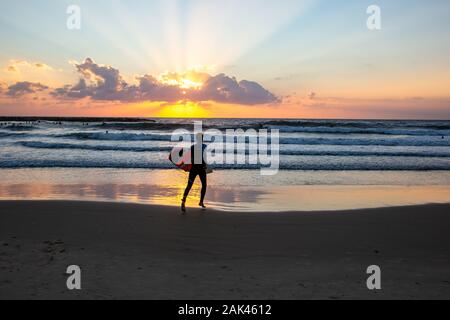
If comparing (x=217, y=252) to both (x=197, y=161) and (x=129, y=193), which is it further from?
(x=129, y=193)

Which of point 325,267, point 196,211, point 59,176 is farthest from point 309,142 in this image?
point 325,267

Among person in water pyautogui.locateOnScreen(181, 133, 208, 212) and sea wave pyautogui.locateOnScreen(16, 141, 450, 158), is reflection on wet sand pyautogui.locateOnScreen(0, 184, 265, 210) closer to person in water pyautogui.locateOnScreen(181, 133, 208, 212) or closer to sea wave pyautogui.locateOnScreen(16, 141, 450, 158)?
person in water pyautogui.locateOnScreen(181, 133, 208, 212)

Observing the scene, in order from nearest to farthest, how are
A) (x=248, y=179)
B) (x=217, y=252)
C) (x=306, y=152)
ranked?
(x=217, y=252)
(x=248, y=179)
(x=306, y=152)

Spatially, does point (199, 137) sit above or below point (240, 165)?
above

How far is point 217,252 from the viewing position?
6453 mm

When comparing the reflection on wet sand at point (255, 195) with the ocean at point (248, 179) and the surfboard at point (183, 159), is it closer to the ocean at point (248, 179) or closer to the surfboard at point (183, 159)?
the ocean at point (248, 179)

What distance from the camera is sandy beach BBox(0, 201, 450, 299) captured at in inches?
191

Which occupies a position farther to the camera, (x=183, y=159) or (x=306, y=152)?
(x=306, y=152)

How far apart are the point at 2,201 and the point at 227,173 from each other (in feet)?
29.4

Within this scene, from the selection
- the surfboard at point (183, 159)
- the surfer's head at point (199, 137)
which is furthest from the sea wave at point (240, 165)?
the surfer's head at point (199, 137)

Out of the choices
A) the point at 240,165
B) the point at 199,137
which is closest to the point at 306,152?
the point at 240,165

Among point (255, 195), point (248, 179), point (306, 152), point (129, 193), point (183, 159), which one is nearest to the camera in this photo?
point (183, 159)

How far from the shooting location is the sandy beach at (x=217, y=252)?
4848mm

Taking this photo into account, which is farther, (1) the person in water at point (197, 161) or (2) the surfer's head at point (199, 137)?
(1) the person in water at point (197, 161)
